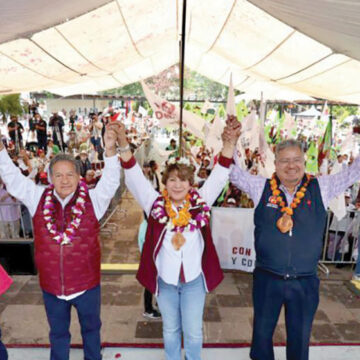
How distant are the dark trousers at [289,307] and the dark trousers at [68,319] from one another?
121cm

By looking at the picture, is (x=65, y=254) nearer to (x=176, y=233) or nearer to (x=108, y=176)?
(x=108, y=176)

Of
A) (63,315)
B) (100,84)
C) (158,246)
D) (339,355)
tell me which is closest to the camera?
(158,246)

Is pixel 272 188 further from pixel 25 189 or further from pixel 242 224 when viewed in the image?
pixel 242 224

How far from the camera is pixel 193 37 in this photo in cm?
791

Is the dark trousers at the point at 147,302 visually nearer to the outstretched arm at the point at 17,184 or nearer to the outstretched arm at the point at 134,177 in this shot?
the outstretched arm at the point at 134,177

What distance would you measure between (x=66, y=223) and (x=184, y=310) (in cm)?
101

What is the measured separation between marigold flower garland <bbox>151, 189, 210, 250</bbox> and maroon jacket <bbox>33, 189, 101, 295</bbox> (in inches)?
18.8

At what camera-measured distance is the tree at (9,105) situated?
14.6m

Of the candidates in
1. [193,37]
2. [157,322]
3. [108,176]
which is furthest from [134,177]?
[193,37]

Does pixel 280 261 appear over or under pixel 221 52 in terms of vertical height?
under

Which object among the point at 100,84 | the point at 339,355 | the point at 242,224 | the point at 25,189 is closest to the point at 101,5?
the point at 25,189

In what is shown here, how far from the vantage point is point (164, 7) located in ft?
18.3

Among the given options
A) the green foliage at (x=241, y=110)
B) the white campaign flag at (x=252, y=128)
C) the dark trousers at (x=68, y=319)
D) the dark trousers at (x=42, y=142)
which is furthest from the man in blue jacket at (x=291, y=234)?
the dark trousers at (x=42, y=142)

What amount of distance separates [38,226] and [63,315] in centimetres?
68
